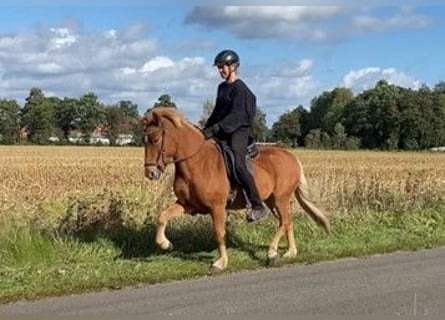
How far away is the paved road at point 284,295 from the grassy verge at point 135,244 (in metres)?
0.45

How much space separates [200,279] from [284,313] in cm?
216

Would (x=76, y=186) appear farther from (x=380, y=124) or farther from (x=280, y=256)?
(x=380, y=124)

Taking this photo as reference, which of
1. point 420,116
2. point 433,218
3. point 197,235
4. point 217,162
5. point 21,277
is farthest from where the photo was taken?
point 420,116

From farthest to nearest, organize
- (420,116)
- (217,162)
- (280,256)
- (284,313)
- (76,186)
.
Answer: (420,116) < (76,186) < (280,256) < (217,162) < (284,313)

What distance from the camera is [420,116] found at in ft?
368

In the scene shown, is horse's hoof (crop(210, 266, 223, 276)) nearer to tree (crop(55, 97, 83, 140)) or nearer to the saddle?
the saddle

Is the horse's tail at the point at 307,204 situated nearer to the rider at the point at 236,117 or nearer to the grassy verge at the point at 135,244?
the grassy verge at the point at 135,244

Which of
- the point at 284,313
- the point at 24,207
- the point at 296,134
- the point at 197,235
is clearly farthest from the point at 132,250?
the point at 296,134

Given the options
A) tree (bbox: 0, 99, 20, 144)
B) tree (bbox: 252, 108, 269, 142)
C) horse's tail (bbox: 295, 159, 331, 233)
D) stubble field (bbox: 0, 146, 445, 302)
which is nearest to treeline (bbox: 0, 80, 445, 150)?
tree (bbox: 0, 99, 20, 144)

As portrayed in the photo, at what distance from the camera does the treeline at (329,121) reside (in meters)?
113

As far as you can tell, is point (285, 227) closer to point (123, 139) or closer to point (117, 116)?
point (123, 139)

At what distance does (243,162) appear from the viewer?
9898 millimetres

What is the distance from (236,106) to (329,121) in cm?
13036

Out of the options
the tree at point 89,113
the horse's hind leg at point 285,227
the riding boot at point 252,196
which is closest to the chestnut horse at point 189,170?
the riding boot at point 252,196
